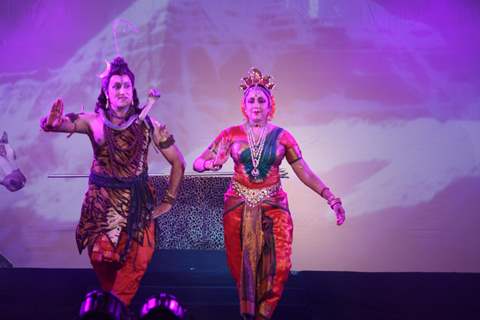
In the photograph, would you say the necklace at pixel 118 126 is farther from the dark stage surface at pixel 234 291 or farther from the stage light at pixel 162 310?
the stage light at pixel 162 310

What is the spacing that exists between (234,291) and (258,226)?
1063 millimetres

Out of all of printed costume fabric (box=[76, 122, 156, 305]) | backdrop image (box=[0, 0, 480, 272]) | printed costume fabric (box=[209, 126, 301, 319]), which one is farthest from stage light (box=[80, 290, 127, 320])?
backdrop image (box=[0, 0, 480, 272])

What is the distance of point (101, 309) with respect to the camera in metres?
1.20

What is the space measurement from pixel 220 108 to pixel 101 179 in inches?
92.0

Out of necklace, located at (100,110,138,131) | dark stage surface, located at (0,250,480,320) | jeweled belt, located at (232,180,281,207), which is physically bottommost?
dark stage surface, located at (0,250,480,320)

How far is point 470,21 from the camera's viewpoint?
16.7 ft

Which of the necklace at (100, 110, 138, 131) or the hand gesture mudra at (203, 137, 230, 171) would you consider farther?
the hand gesture mudra at (203, 137, 230, 171)

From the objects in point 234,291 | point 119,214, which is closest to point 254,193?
point 119,214

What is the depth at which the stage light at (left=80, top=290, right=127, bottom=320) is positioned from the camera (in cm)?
119

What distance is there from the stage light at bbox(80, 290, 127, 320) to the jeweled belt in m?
1.98

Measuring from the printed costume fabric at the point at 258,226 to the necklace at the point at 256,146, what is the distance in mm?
20

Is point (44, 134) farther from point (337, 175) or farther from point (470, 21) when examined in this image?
point (470, 21)

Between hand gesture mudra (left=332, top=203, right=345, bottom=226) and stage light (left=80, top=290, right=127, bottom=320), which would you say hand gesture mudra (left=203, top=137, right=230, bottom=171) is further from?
stage light (left=80, top=290, right=127, bottom=320)

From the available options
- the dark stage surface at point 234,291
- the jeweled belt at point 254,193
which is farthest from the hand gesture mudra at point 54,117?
the dark stage surface at point 234,291
